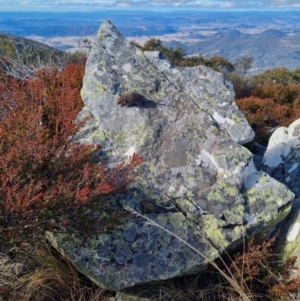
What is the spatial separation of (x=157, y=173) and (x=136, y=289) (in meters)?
1.06

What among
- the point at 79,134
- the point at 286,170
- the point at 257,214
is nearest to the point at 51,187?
the point at 79,134

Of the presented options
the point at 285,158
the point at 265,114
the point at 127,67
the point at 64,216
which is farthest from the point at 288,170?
the point at 265,114

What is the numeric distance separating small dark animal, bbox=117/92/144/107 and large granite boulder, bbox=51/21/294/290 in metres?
0.04

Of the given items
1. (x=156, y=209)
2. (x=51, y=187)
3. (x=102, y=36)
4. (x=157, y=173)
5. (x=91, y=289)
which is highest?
(x=102, y=36)

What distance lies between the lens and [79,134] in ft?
12.7

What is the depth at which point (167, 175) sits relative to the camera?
349cm

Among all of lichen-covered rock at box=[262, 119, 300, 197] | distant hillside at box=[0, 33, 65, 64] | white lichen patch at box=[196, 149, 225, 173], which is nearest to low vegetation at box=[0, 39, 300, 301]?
white lichen patch at box=[196, 149, 225, 173]

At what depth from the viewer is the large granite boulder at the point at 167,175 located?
307 cm

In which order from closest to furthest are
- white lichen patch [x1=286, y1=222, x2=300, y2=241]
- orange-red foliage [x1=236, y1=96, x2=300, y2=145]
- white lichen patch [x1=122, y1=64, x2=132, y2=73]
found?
white lichen patch [x1=286, y1=222, x2=300, y2=241]
white lichen patch [x1=122, y1=64, x2=132, y2=73]
orange-red foliage [x1=236, y1=96, x2=300, y2=145]

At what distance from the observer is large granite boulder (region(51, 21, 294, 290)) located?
3.07 metres

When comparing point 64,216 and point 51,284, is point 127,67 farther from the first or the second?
point 51,284

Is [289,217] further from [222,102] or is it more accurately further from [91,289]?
[91,289]

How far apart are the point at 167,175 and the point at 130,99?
932 millimetres

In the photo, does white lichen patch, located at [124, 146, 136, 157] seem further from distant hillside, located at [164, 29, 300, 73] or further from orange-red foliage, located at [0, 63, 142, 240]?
distant hillside, located at [164, 29, 300, 73]
